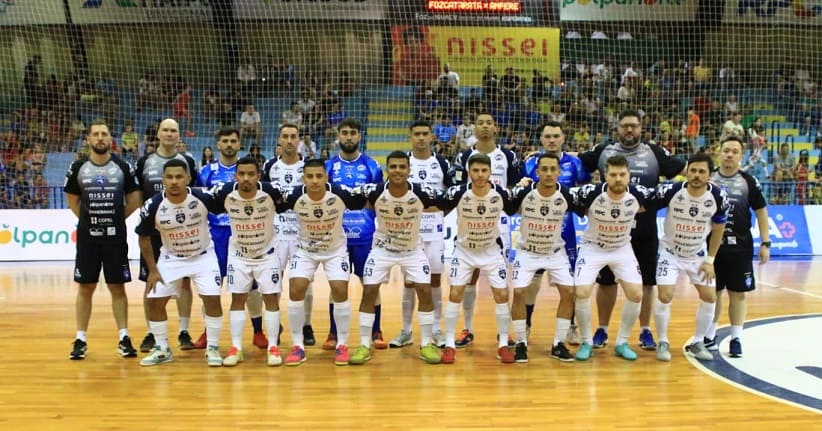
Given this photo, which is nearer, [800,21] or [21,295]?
[21,295]

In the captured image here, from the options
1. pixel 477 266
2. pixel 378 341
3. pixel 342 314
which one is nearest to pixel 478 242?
pixel 477 266

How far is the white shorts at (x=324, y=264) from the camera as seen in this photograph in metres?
6.07

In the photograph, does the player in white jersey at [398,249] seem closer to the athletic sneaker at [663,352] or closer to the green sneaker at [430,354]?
the green sneaker at [430,354]

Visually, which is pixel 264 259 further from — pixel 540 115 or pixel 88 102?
pixel 88 102

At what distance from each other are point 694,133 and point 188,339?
1304 centimetres

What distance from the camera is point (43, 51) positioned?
18.1m

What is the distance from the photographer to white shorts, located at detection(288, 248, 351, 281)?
6.07 m

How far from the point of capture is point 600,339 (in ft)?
21.8

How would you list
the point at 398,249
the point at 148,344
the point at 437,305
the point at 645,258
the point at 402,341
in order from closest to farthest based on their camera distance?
1. the point at 398,249
2. the point at 645,258
3. the point at 148,344
4. the point at 402,341
5. the point at 437,305

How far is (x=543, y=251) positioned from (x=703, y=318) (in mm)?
1482

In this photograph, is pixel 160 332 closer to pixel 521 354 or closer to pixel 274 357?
pixel 274 357

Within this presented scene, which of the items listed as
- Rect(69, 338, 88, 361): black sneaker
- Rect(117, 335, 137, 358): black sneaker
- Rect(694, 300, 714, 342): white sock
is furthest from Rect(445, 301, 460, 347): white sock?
Rect(69, 338, 88, 361): black sneaker

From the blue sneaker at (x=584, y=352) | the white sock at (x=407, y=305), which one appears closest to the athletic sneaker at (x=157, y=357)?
the white sock at (x=407, y=305)

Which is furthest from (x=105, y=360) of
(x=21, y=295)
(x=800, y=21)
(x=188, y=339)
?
(x=800, y=21)
